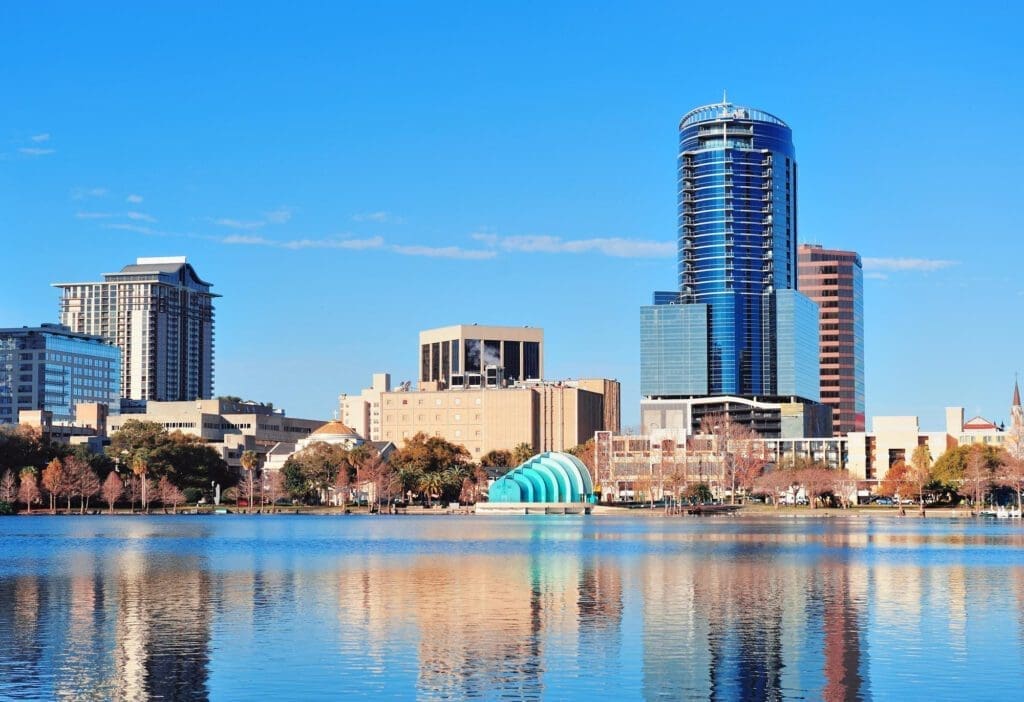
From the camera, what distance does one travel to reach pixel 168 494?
19188 cm

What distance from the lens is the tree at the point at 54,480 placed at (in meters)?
180

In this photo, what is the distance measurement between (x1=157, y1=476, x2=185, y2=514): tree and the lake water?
104m

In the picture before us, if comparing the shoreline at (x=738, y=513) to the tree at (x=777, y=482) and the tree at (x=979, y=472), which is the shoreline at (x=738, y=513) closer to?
the tree at (x=979, y=472)

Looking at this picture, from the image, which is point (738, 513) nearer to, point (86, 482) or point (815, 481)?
point (815, 481)

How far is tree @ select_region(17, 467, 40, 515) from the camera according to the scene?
17762cm

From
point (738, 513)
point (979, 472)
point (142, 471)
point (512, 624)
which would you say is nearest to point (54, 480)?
point (142, 471)

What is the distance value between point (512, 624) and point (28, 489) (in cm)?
14393

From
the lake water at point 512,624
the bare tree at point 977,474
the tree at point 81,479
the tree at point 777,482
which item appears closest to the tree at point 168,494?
the tree at point 81,479

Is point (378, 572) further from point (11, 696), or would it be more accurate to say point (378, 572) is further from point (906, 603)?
point (11, 696)

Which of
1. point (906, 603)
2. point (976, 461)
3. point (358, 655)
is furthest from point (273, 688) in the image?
point (976, 461)

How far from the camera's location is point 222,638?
140 ft

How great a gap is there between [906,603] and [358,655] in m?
23.2

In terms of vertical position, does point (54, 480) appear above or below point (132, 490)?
above

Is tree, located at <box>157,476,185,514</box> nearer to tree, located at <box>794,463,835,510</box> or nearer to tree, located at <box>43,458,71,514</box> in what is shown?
tree, located at <box>43,458,71,514</box>
